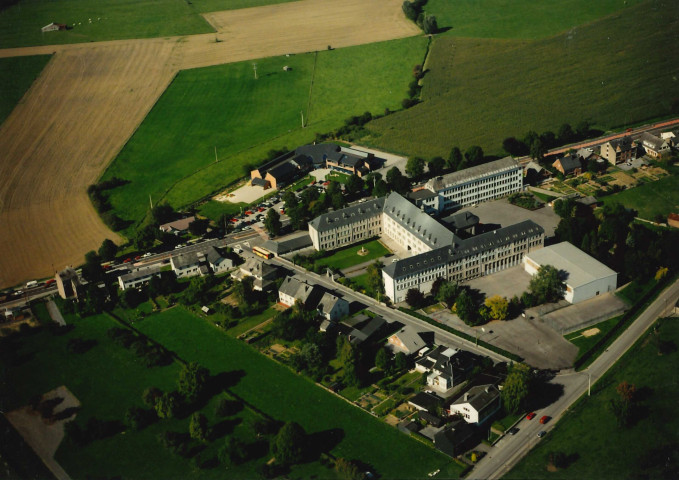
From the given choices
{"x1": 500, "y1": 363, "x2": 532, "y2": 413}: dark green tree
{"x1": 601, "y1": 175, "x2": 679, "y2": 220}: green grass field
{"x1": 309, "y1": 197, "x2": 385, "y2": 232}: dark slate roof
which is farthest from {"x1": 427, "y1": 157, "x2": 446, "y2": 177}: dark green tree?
{"x1": 500, "y1": 363, "x2": 532, "y2": 413}: dark green tree

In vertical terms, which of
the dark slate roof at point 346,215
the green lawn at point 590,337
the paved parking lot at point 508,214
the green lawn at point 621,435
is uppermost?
the dark slate roof at point 346,215

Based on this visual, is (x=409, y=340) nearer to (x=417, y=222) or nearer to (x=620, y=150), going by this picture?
(x=417, y=222)

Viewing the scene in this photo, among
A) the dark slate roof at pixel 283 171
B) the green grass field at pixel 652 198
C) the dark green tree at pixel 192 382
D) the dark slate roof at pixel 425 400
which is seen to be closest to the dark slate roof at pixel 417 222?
the dark slate roof at pixel 425 400

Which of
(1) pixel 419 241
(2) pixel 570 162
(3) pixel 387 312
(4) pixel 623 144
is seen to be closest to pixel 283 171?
(1) pixel 419 241

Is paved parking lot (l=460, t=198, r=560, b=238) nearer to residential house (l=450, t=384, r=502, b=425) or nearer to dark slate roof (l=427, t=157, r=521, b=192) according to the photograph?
dark slate roof (l=427, t=157, r=521, b=192)

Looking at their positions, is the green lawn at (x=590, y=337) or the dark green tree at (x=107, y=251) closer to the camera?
the green lawn at (x=590, y=337)

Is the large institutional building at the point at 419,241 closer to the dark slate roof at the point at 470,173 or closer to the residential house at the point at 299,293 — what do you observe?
the residential house at the point at 299,293
